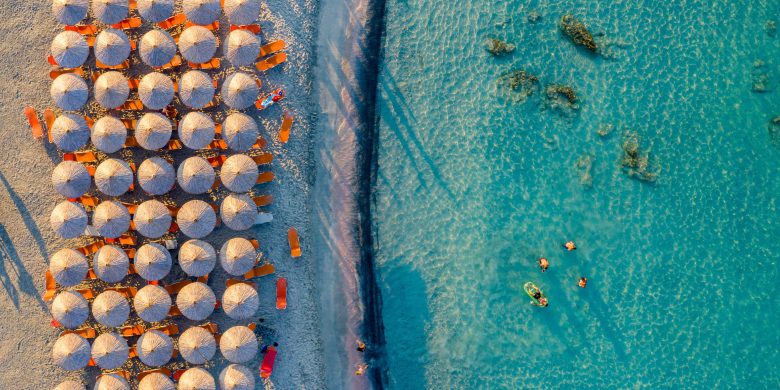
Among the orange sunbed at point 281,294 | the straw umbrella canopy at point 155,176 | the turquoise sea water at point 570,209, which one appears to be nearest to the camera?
the straw umbrella canopy at point 155,176

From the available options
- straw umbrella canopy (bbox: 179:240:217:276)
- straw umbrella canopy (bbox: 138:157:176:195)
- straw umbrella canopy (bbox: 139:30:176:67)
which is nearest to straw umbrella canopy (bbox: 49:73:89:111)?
straw umbrella canopy (bbox: 139:30:176:67)

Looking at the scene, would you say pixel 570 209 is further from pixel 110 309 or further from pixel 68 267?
pixel 68 267

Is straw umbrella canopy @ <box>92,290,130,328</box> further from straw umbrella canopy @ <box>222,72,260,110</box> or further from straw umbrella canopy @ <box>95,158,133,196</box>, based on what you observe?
straw umbrella canopy @ <box>222,72,260,110</box>

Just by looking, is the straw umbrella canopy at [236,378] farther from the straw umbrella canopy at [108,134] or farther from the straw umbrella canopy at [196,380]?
the straw umbrella canopy at [108,134]

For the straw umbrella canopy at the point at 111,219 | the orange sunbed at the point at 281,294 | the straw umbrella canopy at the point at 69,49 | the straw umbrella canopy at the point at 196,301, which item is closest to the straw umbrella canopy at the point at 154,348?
the straw umbrella canopy at the point at 196,301

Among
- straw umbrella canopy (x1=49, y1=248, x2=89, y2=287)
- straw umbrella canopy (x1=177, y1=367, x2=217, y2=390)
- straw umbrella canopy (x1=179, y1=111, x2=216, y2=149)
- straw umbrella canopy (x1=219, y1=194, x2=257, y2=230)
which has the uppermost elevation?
straw umbrella canopy (x1=179, y1=111, x2=216, y2=149)

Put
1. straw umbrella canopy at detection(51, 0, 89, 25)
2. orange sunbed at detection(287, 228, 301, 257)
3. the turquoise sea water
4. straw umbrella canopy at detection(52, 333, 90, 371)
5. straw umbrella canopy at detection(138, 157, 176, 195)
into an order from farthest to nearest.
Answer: the turquoise sea water → orange sunbed at detection(287, 228, 301, 257) → straw umbrella canopy at detection(52, 333, 90, 371) → straw umbrella canopy at detection(138, 157, 176, 195) → straw umbrella canopy at detection(51, 0, 89, 25)
